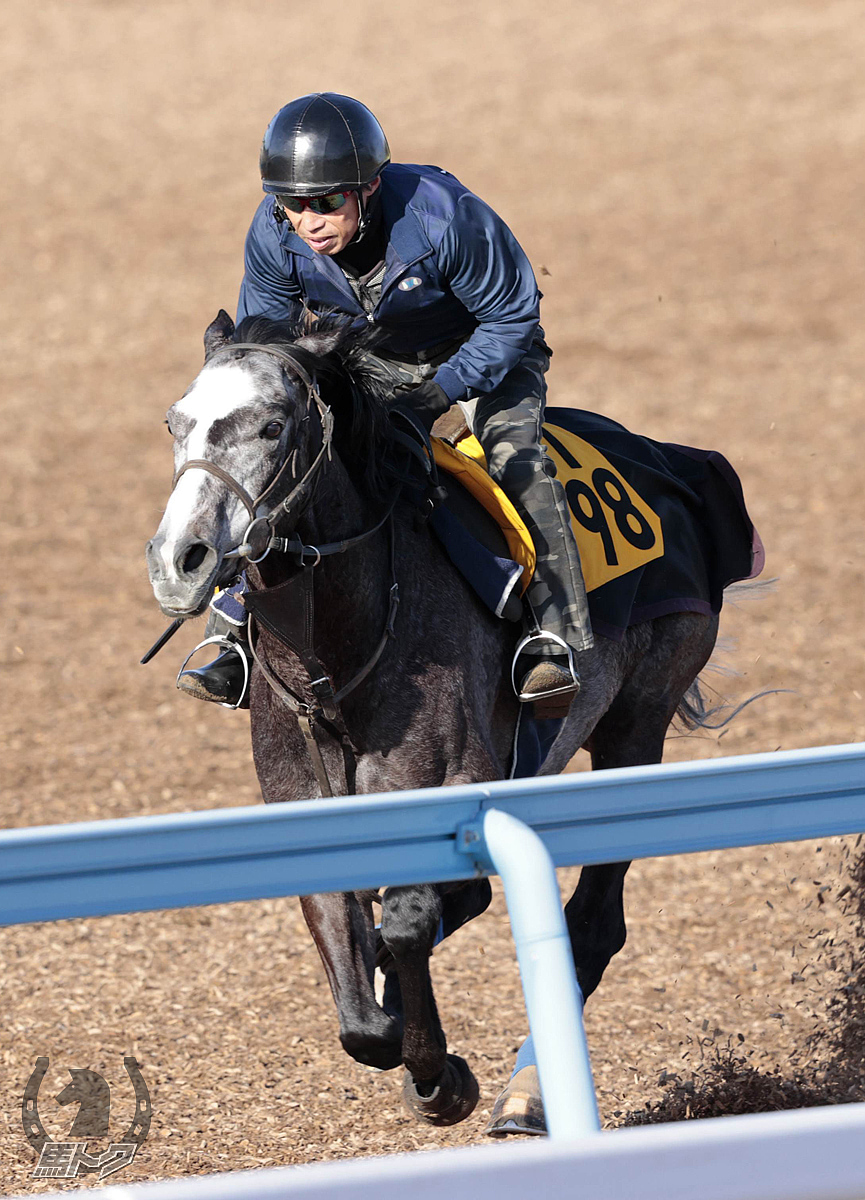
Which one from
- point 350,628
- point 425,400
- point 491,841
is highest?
point 425,400

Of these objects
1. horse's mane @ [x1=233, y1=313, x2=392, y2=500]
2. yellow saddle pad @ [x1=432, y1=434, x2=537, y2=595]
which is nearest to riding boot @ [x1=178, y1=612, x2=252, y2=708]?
horse's mane @ [x1=233, y1=313, x2=392, y2=500]

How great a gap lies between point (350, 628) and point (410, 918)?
724 mm

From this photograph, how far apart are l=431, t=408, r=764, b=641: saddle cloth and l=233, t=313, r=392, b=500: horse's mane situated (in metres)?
0.31

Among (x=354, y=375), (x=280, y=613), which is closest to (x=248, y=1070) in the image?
(x=280, y=613)

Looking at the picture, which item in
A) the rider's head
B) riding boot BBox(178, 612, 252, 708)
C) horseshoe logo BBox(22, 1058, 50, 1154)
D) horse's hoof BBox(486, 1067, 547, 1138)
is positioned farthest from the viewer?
horseshoe logo BBox(22, 1058, 50, 1154)

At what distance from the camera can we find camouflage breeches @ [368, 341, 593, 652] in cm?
428

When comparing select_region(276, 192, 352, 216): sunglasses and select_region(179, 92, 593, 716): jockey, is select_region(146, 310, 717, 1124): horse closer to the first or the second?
select_region(179, 92, 593, 716): jockey

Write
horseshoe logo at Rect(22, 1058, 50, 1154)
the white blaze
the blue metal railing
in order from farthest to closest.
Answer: horseshoe logo at Rect(22, 1058, 50, 1154), the white blaze, the blue metal railing

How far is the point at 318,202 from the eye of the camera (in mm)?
3998

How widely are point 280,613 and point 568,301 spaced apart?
42.0 ft

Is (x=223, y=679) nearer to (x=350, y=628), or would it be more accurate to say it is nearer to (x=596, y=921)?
A: (x=350, y=628)

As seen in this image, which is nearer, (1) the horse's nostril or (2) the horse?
(1) the horse's nostril

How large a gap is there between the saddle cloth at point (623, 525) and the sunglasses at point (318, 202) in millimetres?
707

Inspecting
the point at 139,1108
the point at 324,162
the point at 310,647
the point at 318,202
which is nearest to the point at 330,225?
the point at 318,202
